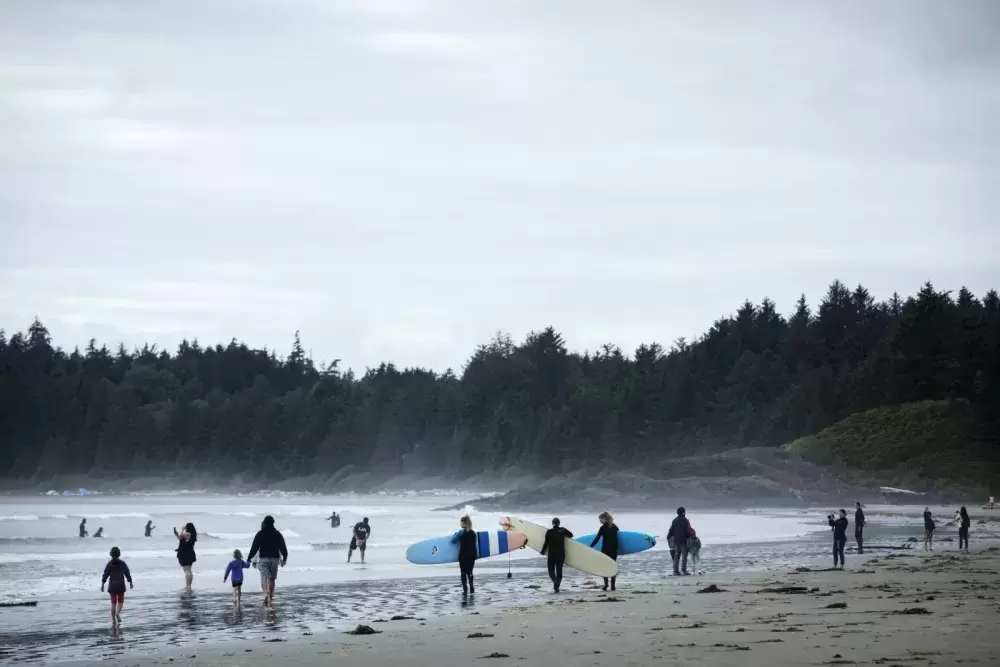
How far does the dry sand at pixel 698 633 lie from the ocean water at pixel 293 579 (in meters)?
2.10

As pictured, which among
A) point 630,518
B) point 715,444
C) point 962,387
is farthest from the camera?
point 715,444

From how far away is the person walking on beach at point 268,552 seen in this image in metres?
21.8

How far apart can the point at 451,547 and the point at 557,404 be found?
11833 cm

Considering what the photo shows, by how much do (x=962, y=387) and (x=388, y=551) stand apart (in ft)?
197

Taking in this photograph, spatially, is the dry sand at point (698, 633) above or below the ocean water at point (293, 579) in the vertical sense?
above

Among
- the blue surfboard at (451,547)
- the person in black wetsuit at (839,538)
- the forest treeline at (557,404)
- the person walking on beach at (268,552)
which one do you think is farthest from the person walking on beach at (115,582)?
the forest treeline at (557,404)

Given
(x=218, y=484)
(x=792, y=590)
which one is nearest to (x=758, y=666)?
(x=792, y=590)

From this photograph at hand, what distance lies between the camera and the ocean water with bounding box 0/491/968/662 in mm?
19781

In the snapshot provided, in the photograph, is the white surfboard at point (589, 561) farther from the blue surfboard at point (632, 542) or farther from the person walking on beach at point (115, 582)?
the person walking on beach at point (115, 582)

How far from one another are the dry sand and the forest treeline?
222 feet

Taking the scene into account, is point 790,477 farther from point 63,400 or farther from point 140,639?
point 63,400

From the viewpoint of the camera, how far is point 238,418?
186m

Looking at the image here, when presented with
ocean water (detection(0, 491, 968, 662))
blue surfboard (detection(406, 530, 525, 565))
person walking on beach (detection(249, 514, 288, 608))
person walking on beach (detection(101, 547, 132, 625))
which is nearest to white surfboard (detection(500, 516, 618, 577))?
ocean water (detection(0, 491, 968, 662))

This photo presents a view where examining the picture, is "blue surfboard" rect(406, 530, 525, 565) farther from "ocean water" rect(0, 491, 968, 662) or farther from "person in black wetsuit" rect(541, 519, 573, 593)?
Answer: "person in black wetsuit" rect(541, 519, 573, 593)
